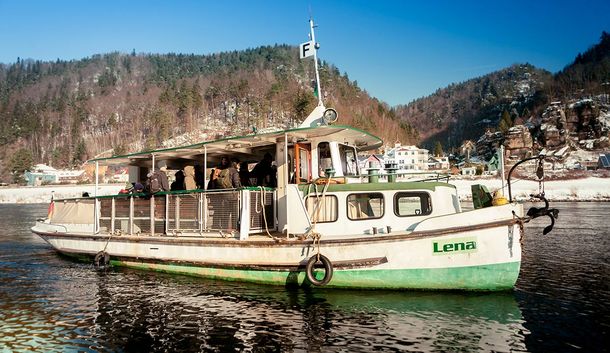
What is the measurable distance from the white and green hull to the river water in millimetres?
341

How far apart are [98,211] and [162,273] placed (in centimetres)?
409

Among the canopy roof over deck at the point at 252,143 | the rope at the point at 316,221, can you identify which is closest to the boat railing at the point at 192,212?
the rope at the point at 316,221

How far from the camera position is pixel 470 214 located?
30.8 ft

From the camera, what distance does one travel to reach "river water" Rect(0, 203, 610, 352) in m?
7.25

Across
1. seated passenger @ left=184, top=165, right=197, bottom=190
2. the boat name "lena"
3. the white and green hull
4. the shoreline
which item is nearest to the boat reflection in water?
the white and green hull

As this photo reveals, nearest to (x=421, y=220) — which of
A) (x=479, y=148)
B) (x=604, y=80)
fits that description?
(x=479, y=148)

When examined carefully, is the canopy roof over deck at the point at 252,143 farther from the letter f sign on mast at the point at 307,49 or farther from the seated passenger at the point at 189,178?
the letter f sign on mast at the point at 307,49

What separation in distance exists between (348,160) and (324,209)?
2662mm

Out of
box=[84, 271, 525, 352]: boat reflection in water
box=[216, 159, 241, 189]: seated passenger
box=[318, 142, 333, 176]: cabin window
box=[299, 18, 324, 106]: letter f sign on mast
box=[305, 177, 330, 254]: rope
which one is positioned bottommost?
box=[84, 271, 525, 352]: boat reflection in water

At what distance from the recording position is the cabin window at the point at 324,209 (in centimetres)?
1091

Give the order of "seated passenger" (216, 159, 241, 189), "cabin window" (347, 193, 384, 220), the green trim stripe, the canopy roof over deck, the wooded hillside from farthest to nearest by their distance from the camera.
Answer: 1. the wooded hillside
2. "seated passenger" (216, 159, 241, 189)
3. the canopy roof over deck
4. "cabin window" (347, 193, 384, 220)
5. the green trim stripe

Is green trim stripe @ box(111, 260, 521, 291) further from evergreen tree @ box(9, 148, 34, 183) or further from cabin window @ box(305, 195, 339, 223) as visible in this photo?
evergreen tree @ box(9, 148, 34, 183)

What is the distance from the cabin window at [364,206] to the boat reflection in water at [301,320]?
2.01 m

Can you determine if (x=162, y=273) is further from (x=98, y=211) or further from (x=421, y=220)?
(x=421, y=220)
